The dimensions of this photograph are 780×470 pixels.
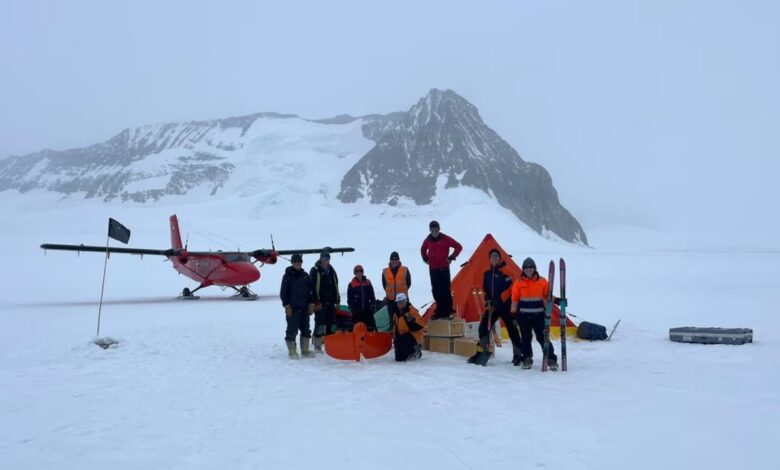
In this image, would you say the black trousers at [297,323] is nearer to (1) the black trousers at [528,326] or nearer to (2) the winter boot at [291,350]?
(2) the winter boot at [291,350]

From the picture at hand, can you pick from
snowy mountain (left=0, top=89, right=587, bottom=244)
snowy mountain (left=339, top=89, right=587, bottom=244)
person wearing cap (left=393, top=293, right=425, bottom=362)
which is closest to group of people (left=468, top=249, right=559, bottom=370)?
person wearing cap (left=393, top=293, right=425, bottom=362)

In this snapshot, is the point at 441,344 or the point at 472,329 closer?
the point at 441,344

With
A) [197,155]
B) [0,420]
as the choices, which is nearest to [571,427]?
[0,420]

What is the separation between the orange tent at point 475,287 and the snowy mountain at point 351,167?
64.1m

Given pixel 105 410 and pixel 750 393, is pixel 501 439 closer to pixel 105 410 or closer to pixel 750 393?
pixel 750 393

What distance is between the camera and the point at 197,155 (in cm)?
10069

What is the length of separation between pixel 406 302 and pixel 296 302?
70.0 inches

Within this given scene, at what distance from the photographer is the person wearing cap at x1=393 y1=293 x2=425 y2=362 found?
28.6 feet

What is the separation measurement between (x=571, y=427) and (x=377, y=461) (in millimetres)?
1822

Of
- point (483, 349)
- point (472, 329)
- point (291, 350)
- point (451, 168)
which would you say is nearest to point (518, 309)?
point (483, 349)

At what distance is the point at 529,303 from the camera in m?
7.98

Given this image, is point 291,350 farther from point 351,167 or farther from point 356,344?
point 351,167

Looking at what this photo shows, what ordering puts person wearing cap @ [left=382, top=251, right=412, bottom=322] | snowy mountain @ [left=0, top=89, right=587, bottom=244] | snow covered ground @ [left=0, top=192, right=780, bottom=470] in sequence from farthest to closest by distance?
snowy mountain @ [left=0, top=89, right=587, bottom=244] → person wearing cap @ [left=382, top=251, right=412, bottom=322] → snow covered ground @ [left=0, top=192, right=780, bottom=470]

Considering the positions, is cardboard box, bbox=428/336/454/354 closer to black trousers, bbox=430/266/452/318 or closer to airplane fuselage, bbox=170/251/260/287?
black trousers, bbox=430/266/452/318
